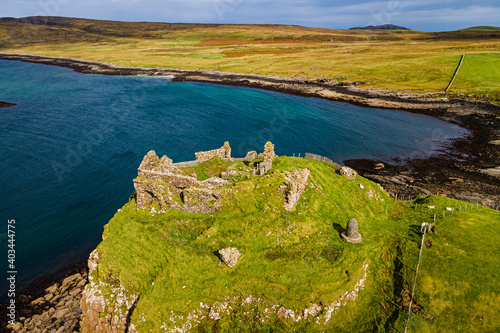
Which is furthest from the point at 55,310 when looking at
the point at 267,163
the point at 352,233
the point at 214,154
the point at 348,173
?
the point at 348,173

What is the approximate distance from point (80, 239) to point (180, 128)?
40.5 m

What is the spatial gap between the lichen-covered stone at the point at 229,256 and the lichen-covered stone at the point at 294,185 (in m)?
5.83

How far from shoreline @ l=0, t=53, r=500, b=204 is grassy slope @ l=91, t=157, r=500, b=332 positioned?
2045cm

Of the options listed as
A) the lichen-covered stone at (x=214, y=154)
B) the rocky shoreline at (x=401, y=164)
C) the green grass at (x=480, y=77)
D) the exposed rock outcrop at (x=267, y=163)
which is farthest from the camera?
the green grass at (x=480, y=77)

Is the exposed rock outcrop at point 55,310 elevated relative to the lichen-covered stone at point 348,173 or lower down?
lower down

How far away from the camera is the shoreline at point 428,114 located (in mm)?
42438

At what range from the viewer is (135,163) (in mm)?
49031

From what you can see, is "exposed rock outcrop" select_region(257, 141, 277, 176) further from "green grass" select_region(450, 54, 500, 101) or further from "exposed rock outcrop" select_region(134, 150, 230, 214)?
"green grass" select_region(450, 54, 500, 101)

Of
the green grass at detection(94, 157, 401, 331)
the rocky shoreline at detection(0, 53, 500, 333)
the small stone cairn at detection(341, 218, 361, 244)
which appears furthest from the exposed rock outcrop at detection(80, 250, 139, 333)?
the small stone cairn at detection(341, 218, 361, 244)

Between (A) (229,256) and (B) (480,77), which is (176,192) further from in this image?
(B) (480,77)

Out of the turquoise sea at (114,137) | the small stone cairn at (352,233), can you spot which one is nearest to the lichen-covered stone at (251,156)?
the small stone cairn at (352,233)

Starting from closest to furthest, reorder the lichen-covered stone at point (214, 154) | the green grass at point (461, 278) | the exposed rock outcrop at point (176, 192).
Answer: the green grass at point (461, 278)
the exposed rock outcrop at point (176, 192)
the lichen-covered stone at point (214, 154)

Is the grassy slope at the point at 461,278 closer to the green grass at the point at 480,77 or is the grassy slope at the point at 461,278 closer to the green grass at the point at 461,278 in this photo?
the green grass at the point at 461,278

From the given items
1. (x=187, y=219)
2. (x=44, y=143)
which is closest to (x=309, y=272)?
(x=187, y=219)
